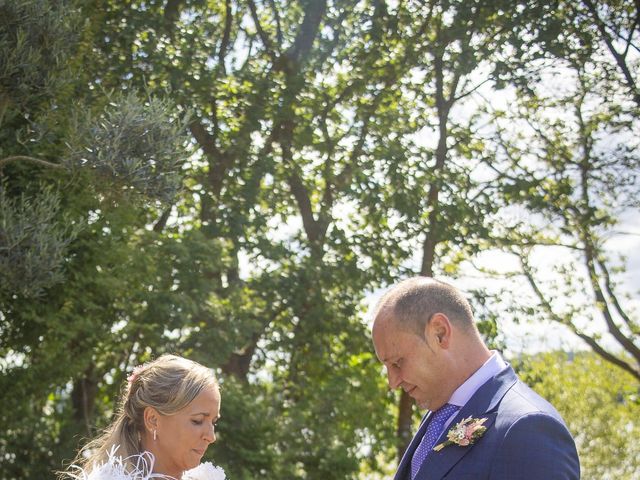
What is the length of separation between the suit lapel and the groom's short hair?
20 cm

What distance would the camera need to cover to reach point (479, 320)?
489 inches

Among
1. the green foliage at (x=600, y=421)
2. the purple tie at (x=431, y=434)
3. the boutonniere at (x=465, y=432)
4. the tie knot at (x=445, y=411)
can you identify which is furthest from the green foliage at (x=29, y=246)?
the green foliage at (x=600, y=421)

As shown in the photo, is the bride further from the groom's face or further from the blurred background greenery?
the blurred background greenery

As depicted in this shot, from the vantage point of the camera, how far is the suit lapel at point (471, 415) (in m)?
2.72

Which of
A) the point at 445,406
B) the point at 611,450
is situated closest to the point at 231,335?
the point at 445,406

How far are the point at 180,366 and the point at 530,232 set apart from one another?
10.6 m

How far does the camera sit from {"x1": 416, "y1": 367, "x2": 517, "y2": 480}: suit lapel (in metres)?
2.72

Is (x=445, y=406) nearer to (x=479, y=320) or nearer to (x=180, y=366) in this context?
(x=180, y=366)

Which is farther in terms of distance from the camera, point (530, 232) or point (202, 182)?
point (530, 232)

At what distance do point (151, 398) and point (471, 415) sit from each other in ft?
5.52

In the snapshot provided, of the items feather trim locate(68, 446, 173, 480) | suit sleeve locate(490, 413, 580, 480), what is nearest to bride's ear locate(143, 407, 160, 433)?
feather trim locate(68, 446, 173, 480)

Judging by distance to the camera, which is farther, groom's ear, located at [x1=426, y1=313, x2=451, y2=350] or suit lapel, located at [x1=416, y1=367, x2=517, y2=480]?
groom's ear, located at [x1=426, y1=313, x2=451, y2=350]

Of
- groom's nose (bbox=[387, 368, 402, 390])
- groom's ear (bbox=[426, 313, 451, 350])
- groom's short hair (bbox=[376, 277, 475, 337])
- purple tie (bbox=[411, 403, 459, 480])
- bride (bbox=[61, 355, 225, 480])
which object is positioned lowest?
bride (bbox=[61, 355, 225, 480])

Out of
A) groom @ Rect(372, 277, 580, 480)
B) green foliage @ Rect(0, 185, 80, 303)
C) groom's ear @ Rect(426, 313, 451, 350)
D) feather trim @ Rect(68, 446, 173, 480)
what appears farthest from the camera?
green foliage @ Rect(0, 185, 80, 303)
